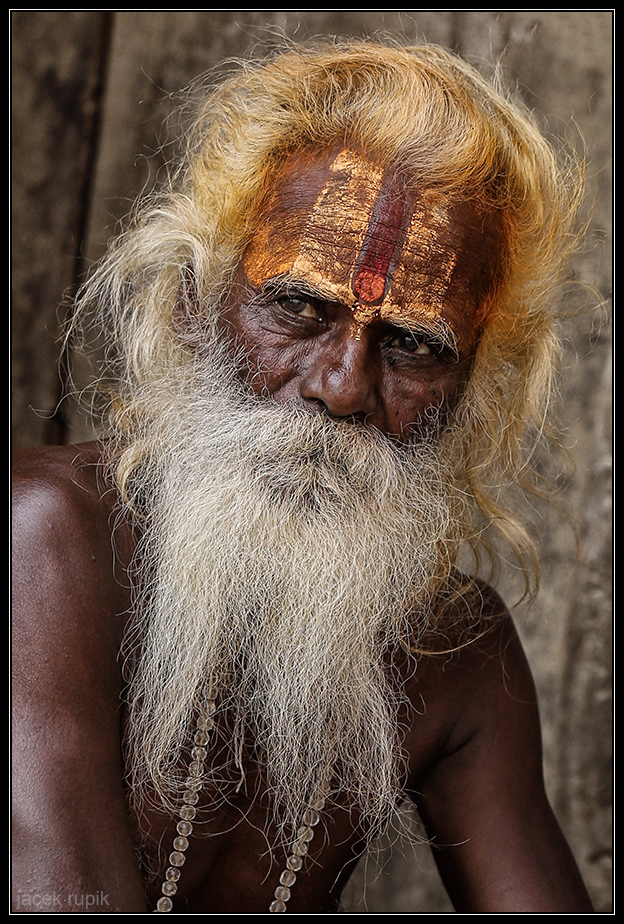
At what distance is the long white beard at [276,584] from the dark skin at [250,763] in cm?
6

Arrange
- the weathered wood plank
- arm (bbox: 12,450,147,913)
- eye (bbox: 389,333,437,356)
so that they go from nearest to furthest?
arm (bbox: 12,450,147,913)
eye (bbox: 389,333,437,356)
the weathered wood plank

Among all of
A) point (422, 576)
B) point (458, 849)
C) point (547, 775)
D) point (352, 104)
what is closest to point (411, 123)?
point (352, 104)

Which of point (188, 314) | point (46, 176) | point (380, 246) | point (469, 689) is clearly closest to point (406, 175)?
point (380, 246)

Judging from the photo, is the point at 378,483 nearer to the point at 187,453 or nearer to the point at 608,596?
the point at 187,453

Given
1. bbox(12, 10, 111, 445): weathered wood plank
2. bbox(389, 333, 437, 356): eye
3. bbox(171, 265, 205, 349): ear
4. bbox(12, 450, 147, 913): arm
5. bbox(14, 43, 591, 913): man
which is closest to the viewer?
bbox(12, 450, 147, 913): arm

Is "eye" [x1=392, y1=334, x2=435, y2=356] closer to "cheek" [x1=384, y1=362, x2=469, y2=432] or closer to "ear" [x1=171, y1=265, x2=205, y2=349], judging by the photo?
"cheek" [x1=384, y1=362, x2=469, y2=432]

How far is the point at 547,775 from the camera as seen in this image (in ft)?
8.52

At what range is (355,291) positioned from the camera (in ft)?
4.72

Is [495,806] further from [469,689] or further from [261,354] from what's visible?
[261,354]

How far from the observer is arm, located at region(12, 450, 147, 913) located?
1.15m

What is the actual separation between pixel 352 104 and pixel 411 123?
0.12 metres

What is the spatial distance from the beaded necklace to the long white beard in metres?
0.02

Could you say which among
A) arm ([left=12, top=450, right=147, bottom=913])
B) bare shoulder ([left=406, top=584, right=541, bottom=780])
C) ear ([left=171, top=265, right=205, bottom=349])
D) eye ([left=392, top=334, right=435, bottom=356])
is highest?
eye ([left=392, top=334, right=435, bottom=356])

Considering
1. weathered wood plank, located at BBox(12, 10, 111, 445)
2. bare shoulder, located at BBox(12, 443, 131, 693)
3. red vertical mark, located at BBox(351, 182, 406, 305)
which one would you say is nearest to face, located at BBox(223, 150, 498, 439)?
red vertical mark, located at BBox(351, 182, 406, 305)
